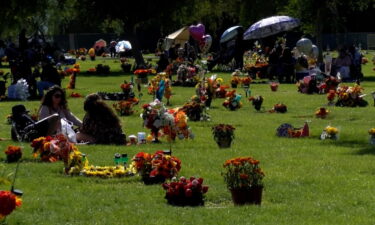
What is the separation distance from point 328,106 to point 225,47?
1017 inches

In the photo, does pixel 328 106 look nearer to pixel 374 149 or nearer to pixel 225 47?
pixel 374 149

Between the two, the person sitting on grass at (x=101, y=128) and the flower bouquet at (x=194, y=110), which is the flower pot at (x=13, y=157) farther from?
the flower bouquet at (x=194, y=110)

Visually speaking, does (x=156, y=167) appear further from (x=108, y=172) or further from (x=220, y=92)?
(x=220, y=92)

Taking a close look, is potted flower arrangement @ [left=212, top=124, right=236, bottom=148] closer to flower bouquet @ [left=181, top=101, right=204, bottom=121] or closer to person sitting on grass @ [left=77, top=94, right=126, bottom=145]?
person sitting on grass @ [left=77, top=94, right=126, bottom=145]

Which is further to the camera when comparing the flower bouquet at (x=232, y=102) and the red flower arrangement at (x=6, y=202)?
the flower bouquet at (x=232, y=102)

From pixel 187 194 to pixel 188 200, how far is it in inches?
4.1

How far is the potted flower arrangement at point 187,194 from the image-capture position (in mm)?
11664

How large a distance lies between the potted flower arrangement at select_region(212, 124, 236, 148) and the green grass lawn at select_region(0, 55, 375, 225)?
0.84 ft

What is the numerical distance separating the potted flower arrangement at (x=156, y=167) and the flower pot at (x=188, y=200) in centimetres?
158

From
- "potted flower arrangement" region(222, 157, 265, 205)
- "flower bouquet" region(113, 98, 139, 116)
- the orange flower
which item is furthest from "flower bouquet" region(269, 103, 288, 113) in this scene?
the orange flower

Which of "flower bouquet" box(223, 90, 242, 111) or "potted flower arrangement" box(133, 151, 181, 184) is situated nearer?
"potted flower arrangement" box(133, 151, 181, 184)

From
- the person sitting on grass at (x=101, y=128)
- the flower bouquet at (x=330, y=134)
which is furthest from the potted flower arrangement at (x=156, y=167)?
the flower bouquet at (x=330, y=134)

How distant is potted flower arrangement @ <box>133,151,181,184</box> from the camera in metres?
13.3

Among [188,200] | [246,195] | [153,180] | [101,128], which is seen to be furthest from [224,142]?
[246,195]
